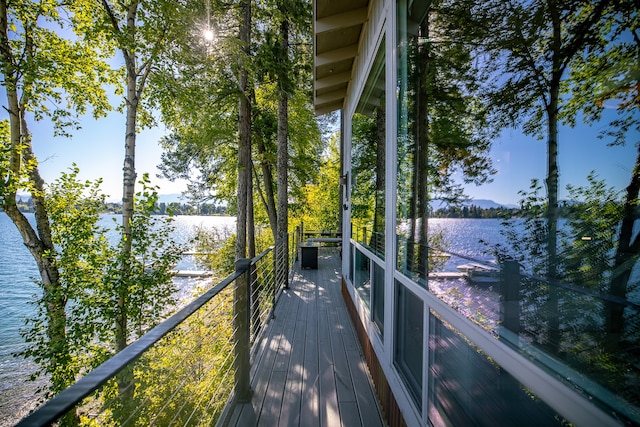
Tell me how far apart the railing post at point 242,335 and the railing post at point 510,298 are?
1753mm

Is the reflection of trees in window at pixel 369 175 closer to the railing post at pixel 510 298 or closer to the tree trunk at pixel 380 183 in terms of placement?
the tree trunk at pixel 380 183

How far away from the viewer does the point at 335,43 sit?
3.62 meters

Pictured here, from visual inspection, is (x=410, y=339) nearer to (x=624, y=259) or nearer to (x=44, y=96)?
(x=624, y=259)

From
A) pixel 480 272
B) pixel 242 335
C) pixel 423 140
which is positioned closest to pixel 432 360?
pixel 480 272

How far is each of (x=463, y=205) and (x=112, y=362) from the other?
4.04 ft

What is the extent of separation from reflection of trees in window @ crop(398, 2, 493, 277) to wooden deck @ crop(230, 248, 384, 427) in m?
1.31

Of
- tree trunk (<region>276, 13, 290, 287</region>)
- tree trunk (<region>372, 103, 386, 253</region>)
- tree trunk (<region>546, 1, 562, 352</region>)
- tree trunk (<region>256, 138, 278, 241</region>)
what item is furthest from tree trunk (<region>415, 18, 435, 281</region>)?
tree trunk (<region>256, 138, 278, 241</region>)

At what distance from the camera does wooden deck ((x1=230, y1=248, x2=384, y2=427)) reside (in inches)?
82.4

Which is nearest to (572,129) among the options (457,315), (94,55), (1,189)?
(457,315)

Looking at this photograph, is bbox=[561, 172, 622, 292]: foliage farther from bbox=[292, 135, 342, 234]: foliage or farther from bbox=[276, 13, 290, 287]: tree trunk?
bbox=[292, 135, 342, 234]: foliage

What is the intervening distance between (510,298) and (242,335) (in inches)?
76.3

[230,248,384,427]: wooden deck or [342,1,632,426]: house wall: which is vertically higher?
[342,1,632,426]: house wall

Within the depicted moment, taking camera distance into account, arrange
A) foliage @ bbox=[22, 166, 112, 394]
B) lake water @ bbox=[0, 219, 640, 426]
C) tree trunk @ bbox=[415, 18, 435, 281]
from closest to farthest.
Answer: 1. lake water @ bbox=[0, 219, 640, 426]
2. tree trunk @ bbox=[415, 18, 435, 281]
3. foliage @ bbox=[22, 166, 112, 394]

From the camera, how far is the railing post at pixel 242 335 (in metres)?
2.19
